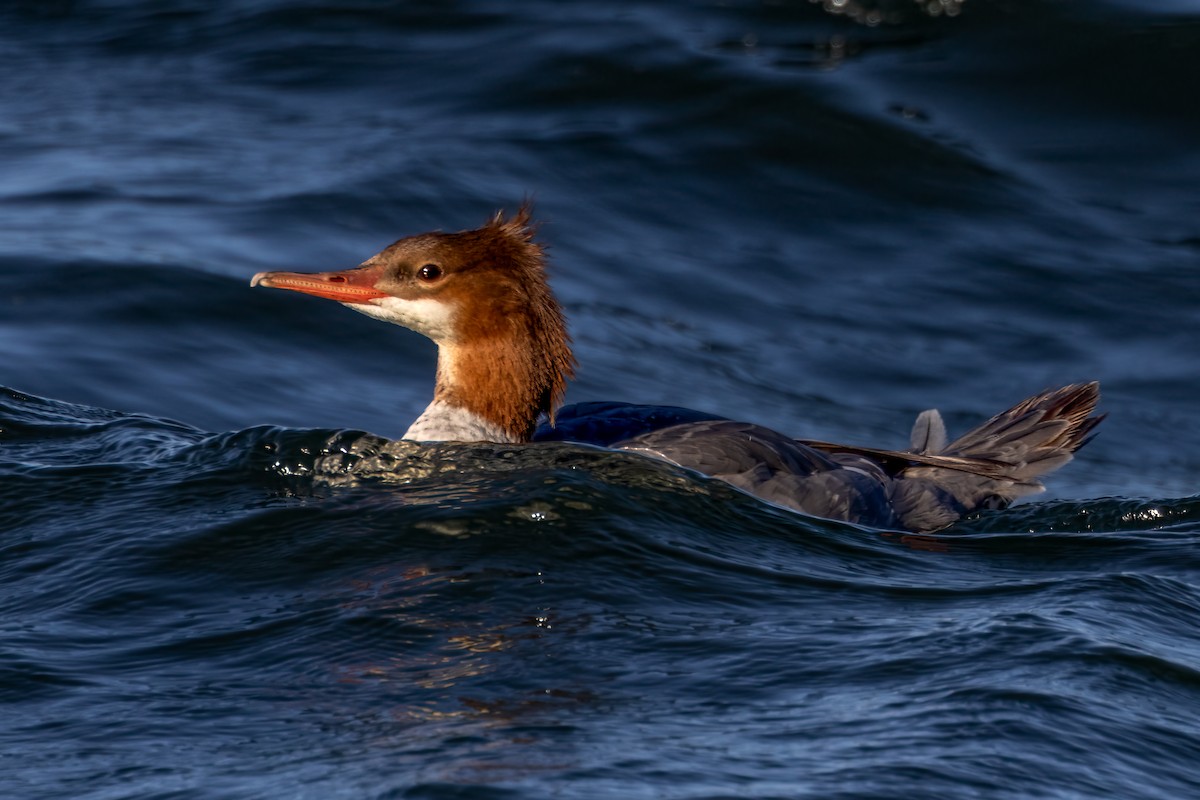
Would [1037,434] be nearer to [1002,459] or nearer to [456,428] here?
[1002,459]

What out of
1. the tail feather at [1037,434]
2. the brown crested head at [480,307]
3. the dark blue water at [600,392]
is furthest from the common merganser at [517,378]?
the tail feather at [1037,434]

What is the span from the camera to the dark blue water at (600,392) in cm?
409

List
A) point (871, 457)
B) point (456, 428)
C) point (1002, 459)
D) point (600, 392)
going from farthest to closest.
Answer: point (600, 392) < point (1002, 459) < point (871, 457) < point (456, 428)

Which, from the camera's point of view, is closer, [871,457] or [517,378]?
[517,378]

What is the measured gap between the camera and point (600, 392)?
928cm

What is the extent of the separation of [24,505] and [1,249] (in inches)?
181

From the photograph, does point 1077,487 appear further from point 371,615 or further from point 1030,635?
point 371,615

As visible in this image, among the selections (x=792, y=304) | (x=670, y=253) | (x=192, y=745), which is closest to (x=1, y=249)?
(x=670, y=253)

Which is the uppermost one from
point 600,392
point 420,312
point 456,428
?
point 420,312

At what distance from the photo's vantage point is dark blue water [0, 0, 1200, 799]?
4.09 metres

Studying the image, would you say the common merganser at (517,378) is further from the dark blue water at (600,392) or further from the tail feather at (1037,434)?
the tail feather at (1037,434)

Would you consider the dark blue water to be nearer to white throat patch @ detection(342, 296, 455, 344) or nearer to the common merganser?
the common merganser

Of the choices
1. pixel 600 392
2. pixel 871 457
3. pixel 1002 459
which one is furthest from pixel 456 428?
pixel 600 392

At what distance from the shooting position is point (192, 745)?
399cm
